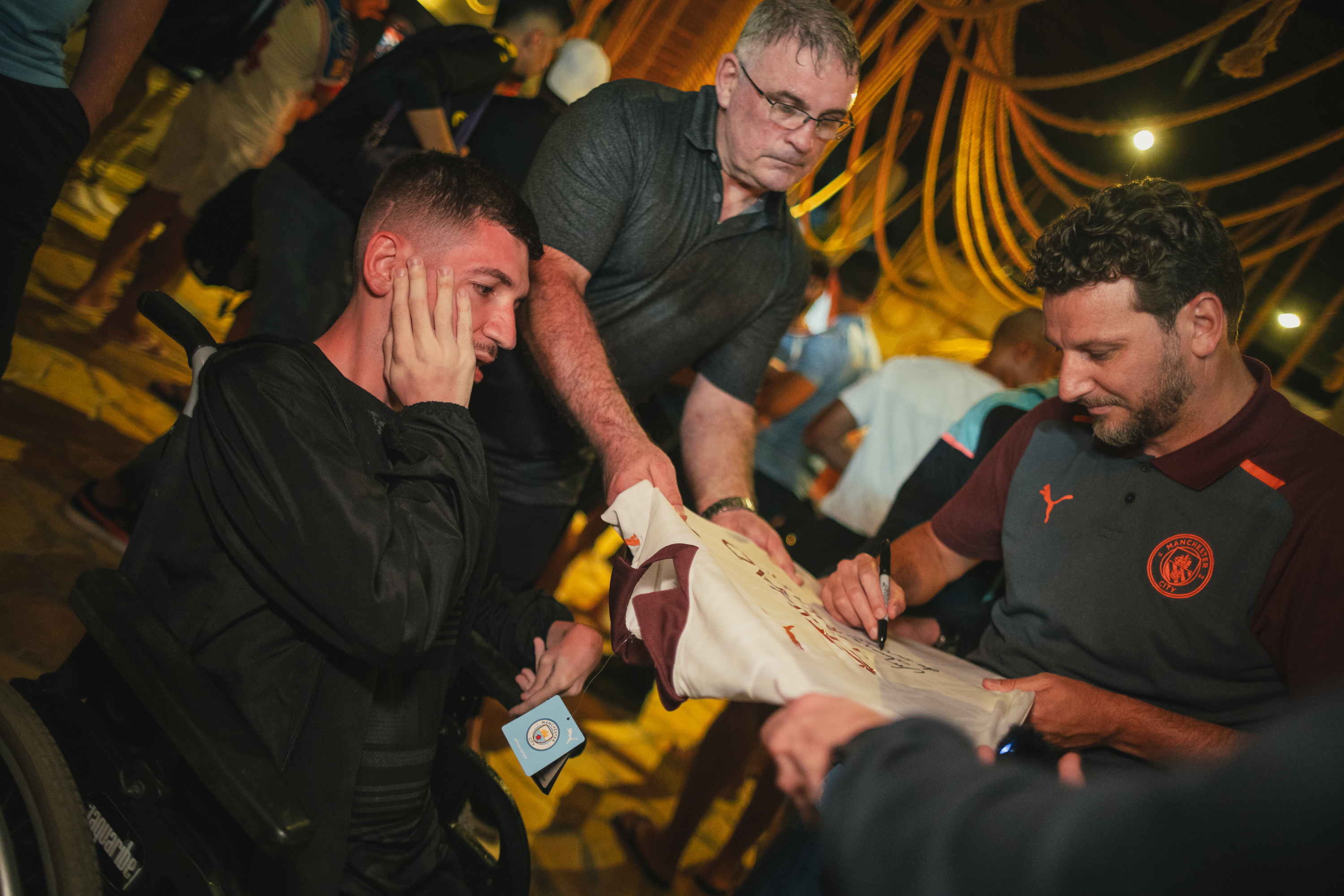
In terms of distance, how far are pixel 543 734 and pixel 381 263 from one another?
3.09 ft

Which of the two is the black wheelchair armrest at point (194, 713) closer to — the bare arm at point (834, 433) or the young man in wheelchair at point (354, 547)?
the young man in wheelchair at point (354, 547)

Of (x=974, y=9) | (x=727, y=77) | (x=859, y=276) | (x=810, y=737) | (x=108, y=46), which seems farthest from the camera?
(x=859, y=276)

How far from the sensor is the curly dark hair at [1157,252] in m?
1.53

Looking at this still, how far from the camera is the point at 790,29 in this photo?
67.2 inches

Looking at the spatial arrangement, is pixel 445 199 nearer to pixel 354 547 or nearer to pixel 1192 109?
pixel 354 547

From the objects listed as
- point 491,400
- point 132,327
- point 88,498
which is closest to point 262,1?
point 132,327

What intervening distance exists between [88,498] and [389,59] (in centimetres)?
186

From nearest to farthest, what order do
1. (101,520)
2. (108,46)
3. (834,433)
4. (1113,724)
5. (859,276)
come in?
(1113,724), (108,46), (101,520), (834,433), (859,276)

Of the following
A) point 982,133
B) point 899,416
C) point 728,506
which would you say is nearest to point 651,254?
point 728,506

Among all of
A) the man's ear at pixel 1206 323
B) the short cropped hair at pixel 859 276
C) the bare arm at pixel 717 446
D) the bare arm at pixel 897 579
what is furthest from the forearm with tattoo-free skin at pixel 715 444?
the short cropped hair at pixel 859 276

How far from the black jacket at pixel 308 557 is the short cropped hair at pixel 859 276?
131 inches

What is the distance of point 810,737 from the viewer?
2.81 feet

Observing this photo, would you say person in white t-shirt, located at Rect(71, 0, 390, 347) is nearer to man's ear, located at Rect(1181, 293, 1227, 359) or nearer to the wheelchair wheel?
the wheelchair wheel

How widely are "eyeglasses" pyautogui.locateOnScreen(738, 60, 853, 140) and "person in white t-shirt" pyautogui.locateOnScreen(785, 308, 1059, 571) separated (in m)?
1.67
